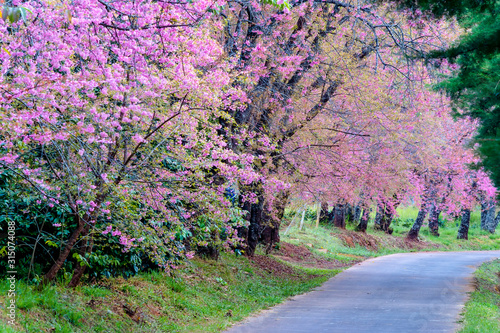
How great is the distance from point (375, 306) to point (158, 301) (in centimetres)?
437

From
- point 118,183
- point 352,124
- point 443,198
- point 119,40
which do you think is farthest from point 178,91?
point 443,198

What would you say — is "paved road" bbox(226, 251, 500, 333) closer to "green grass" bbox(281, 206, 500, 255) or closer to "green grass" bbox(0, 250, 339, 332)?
"green grass" bbox(0, 250, 339, 332)

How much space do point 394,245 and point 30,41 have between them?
2906cm

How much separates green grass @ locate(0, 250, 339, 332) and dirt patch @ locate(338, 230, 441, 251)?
15.7 meters

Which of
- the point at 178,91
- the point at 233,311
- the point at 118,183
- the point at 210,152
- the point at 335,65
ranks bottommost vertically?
the point at 233,311

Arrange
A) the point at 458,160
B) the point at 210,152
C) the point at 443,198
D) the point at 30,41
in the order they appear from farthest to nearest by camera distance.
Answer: the point at 443,198, the point at 458,160, the point at 210,152, the point at 30,41

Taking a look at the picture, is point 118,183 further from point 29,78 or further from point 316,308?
point 316,308

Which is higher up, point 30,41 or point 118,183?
point 30,41

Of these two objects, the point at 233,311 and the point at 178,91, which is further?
the point at 233,311

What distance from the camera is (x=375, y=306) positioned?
10.7 metres

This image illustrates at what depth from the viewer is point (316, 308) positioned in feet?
34.5

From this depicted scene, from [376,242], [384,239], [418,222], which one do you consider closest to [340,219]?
[376,242]

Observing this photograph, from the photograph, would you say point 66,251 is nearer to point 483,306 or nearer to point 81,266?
point 81,266

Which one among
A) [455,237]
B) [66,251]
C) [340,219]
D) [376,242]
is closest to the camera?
[66,251]
